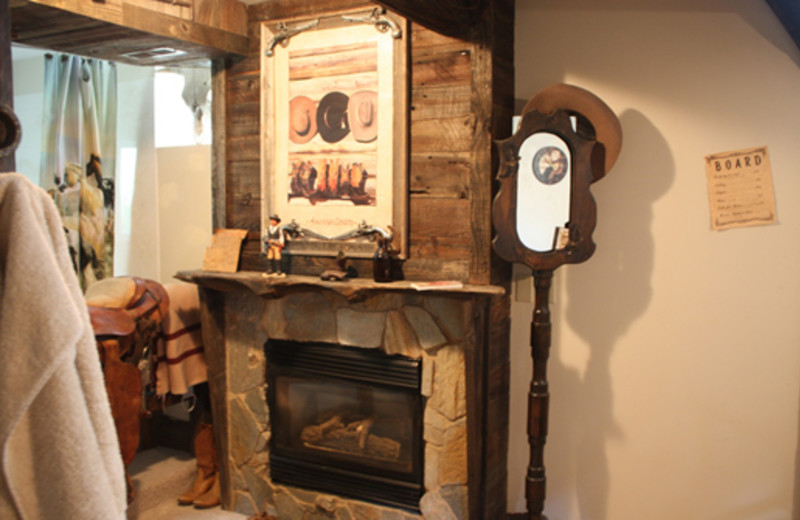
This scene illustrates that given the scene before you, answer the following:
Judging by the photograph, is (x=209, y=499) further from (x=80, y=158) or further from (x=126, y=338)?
(x=80, y=158)

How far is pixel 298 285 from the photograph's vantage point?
2.42 metres

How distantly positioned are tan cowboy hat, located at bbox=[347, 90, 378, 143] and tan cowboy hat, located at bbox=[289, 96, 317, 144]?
18 centimetres

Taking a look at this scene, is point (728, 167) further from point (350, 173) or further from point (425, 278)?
point (350, 173)

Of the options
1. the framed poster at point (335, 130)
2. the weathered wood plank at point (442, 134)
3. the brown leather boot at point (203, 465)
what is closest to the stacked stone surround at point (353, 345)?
the brown leather boot at point (203, 465)

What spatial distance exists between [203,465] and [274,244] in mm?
1216

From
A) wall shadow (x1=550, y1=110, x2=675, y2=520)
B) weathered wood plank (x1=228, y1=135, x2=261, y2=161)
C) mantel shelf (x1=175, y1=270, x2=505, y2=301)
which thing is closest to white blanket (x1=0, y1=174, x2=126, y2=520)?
mantel shelf (x1=175, y1=270, x2=505, y2=301)

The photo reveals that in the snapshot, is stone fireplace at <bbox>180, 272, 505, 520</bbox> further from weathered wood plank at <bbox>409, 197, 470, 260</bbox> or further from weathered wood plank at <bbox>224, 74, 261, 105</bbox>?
weathered wood plank at <bbox>224, 74, 261, 105</bbox>

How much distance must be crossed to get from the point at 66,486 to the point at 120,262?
3032mm

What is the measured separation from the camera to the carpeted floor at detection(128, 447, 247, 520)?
9.24 feet

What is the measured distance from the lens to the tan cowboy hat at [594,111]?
229cm

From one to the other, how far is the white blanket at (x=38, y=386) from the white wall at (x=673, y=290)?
1.89 m

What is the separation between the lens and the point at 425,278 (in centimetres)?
244

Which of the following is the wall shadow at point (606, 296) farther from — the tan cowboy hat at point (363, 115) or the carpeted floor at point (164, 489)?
the carpeted floor at point (164, 489)

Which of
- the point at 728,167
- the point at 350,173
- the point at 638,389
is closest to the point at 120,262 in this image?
the point at 350,173
